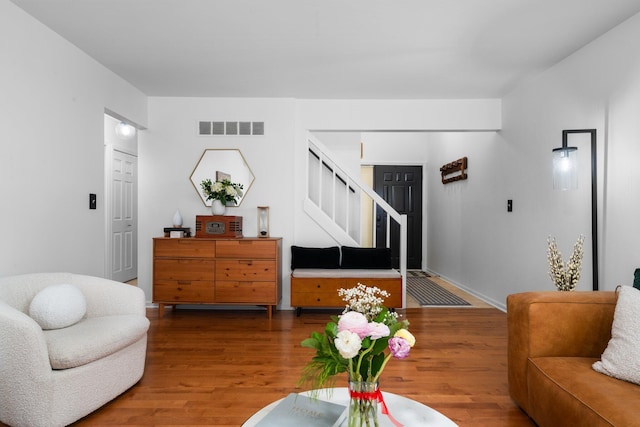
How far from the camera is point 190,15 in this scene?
2.67 m

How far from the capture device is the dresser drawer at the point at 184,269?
4.08m

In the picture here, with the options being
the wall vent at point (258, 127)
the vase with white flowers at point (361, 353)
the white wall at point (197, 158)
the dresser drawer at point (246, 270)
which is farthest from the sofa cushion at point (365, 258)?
the vase with white flowers at point (361, 353)

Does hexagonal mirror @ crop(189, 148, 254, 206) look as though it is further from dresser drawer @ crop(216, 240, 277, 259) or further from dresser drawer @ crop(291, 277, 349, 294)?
dresser drawer @ crop(291, 277, 349, 294)

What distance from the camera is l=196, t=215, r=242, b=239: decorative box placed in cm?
424

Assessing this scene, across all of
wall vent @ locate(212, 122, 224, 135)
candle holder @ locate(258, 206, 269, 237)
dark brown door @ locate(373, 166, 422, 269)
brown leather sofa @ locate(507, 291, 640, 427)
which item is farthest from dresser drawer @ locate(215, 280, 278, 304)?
dark brown door @ locate(373, 166, 422, 269)

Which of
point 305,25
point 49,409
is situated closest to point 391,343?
point 49,409

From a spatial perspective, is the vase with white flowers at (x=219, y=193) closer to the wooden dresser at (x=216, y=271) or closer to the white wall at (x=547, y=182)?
the wooden dresser at (x=216, y=271)

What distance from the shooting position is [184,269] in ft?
13.4

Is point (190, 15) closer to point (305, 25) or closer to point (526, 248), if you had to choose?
point (305, 25)

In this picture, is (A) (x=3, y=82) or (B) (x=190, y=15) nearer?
(A) (x=3, y=82)

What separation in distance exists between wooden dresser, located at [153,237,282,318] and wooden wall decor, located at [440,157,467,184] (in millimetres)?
3049

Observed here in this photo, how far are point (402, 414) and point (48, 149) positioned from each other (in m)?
2.90

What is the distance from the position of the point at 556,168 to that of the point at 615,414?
6.59ft

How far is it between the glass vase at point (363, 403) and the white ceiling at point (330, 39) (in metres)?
2.23
